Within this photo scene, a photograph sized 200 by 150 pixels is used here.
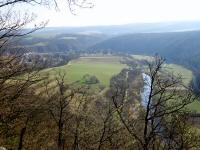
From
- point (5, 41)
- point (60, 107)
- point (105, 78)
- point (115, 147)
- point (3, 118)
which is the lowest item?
point (105, 78)

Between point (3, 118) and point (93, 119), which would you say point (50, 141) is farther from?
point (3, 118)

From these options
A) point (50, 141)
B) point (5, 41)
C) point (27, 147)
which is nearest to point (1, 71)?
point (5, 41)

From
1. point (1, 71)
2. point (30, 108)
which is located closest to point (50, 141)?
point (30, 108)

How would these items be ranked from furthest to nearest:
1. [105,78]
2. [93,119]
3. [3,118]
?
[105,78] < [93,119] < [3,118]

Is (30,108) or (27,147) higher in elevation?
(30,108)

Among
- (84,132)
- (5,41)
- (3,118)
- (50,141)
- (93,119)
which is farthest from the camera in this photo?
(50,141)

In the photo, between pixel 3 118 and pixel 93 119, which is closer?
pixel 3 118

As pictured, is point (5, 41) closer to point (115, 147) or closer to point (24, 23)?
point (24, 23)

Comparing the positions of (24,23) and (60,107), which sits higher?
(24,23)

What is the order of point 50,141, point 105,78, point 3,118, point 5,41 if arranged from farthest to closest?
point 105,78
point 50,141
point 3,118
point 5,41
